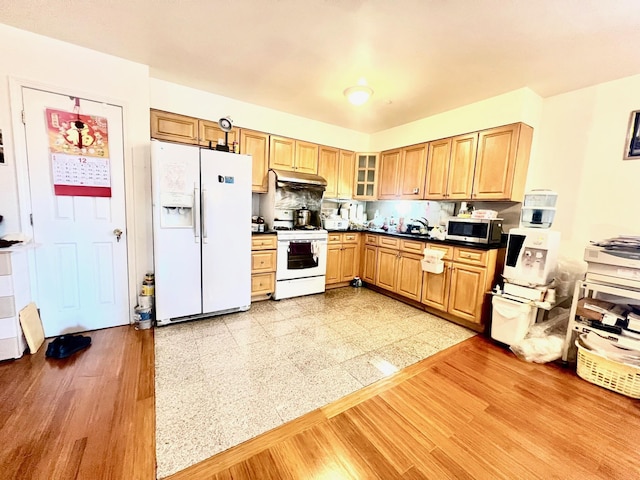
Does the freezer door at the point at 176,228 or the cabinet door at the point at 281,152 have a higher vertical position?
the cabinet door at the point at 281,152

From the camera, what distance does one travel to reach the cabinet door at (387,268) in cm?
373

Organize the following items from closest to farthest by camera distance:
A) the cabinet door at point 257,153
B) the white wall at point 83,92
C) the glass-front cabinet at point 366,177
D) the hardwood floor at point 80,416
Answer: the hardwood floor at point 80,416 < the white wall at point 83,92 < the cabinet door at point 257,153 < the glass-front cabinet at point 366,177

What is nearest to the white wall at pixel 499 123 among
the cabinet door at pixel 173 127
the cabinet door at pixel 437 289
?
the cabinet door at pixel 173 127

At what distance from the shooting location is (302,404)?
67.1 inches

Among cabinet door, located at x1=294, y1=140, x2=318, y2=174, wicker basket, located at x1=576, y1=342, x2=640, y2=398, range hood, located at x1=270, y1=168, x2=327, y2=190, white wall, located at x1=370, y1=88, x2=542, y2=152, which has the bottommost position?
wicker basket, located at x1=576, y1=342, x2=640, y2=398

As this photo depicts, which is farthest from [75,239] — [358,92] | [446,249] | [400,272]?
[446,249]

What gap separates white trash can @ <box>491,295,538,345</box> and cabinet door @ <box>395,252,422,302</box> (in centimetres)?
91

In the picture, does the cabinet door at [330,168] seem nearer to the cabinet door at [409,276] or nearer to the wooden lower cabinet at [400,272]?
the wooden lower cabinet at [400,272]

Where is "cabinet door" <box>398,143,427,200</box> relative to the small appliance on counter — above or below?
above

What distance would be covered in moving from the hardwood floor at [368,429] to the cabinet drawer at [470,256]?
1.07m

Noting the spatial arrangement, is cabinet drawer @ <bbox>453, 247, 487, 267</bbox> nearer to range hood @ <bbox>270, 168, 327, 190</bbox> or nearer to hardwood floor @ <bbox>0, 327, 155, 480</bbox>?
range hood @ <bbox>270, 168, 327, 190</bbox>

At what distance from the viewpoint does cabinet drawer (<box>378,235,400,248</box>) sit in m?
3.70

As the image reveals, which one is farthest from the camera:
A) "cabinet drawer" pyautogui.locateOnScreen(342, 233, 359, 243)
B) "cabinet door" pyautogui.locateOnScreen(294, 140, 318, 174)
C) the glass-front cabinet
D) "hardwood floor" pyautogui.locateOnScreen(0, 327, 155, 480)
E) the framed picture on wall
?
the glass-front cabinet

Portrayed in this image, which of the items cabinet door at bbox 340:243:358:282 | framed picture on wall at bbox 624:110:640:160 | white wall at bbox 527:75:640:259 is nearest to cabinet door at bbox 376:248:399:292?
cabinet door at bbox 340:243:358:282
